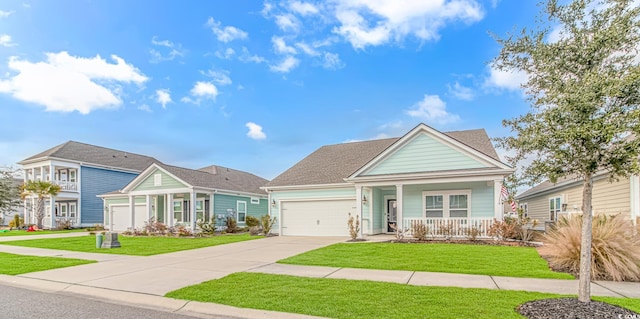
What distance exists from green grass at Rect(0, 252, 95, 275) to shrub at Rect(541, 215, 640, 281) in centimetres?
1332

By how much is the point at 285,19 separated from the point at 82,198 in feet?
85.4

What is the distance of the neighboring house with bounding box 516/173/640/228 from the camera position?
36.5 feet

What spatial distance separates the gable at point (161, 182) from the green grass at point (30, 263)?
9.95m


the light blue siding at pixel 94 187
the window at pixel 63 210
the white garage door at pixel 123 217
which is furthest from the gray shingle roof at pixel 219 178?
the window at pixel 63 210

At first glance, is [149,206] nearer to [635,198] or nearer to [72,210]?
[72,210]

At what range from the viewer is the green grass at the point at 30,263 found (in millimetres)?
9391

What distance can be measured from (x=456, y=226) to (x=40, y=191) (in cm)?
3005

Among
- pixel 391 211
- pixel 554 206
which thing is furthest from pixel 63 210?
pixel 554 206

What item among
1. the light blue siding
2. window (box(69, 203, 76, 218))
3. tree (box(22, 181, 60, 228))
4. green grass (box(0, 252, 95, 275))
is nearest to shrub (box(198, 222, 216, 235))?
green grass (box(0, 252, 95, 275))

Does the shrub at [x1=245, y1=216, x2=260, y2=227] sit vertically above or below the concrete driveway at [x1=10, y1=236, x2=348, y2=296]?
below

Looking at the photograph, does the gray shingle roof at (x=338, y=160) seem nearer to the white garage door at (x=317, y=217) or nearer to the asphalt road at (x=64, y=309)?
the white garage door at (x=317, y=217)

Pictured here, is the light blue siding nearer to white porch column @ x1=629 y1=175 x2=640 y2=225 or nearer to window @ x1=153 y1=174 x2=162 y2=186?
window @ x1=153 y1=174 x2=162 y2=186

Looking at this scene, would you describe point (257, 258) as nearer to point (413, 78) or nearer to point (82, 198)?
point (413, 78)

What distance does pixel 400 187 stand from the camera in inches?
→ 620
